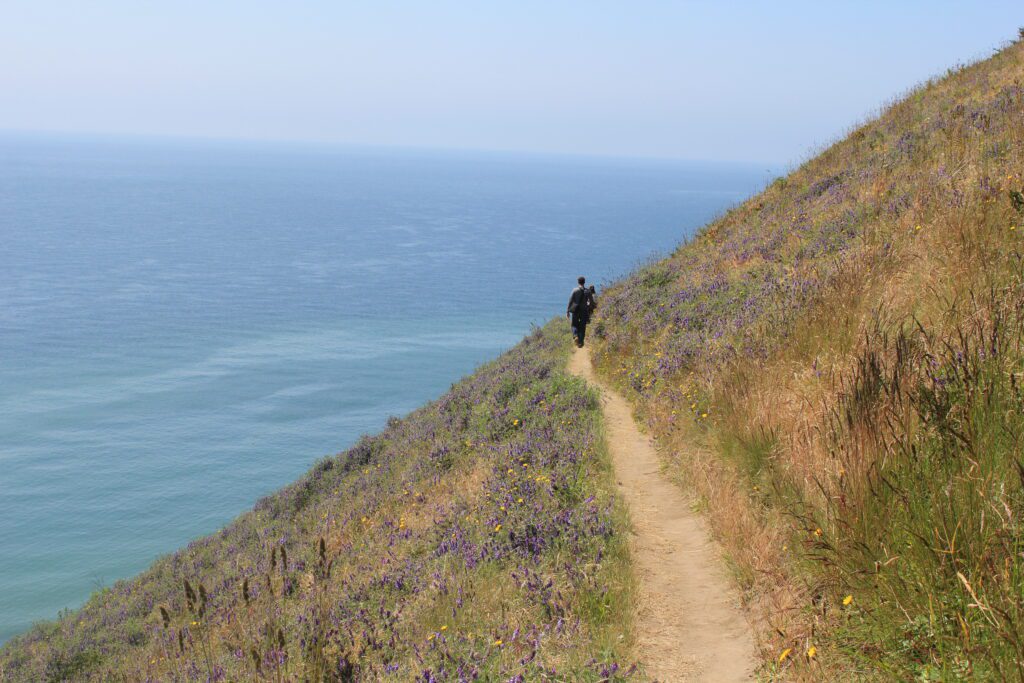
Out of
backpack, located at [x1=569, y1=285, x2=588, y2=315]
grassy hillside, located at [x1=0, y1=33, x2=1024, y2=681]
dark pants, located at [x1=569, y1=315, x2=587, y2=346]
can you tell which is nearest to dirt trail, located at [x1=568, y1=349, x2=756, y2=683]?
grassy hillside, located at [x1=0, y1=33, x2=1024, y2=681]

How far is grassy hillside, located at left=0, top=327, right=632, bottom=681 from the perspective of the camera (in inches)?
198

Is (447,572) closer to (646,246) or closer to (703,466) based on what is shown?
(703,466)

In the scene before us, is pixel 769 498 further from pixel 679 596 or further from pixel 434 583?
pixel 434 583

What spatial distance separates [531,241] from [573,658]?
168263 millimetres

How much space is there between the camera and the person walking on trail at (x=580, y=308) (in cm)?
Answer: 1917

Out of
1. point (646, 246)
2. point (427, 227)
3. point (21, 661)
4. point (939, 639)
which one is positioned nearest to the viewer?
point (939, 639)

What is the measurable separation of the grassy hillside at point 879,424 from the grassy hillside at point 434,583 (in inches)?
48.6

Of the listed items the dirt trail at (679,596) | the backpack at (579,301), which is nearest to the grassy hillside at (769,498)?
the dirt trail at (679,596)

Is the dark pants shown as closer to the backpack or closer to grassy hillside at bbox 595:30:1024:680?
the backpack

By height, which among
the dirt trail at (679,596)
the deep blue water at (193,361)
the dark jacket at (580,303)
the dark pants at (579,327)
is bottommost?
the deep blue water at (193,361)

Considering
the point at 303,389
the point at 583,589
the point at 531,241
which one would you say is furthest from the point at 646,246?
the point at 583,589

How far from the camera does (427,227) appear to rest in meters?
191

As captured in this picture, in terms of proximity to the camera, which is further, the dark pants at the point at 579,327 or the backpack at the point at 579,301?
the dark pants at the point at 579,327

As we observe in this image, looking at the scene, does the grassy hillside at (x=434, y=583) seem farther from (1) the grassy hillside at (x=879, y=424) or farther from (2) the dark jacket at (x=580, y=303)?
(2) the dark jacket at (x=580, y=303)
